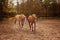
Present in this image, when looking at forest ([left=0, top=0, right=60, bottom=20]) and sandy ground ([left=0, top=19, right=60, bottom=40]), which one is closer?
sandy ground ([left=0, top=19, right=60, bottom=40])

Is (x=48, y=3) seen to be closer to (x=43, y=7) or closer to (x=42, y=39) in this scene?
(x=43, y=7)

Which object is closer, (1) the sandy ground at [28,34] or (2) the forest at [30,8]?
(1) the sandy ground at [28,34]

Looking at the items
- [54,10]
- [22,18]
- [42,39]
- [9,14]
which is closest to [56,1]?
[54,10]

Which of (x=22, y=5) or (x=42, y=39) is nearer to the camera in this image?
(x=42, y=39)

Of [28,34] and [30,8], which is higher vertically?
[30,8]

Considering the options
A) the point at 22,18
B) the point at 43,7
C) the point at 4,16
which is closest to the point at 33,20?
the point at 22,18

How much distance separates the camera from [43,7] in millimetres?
14156

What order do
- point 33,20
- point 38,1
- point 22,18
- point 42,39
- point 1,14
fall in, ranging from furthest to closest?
point 38,1, point 1,14, point 22,18, point 33,20, point 42,39

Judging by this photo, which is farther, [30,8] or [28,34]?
[30,8]

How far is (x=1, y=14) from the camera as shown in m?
13.0

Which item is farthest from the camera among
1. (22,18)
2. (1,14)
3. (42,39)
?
(1,14)

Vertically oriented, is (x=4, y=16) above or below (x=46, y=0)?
below

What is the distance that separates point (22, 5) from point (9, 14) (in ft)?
3.85

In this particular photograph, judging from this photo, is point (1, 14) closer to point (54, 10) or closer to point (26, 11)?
point (26, 11)
